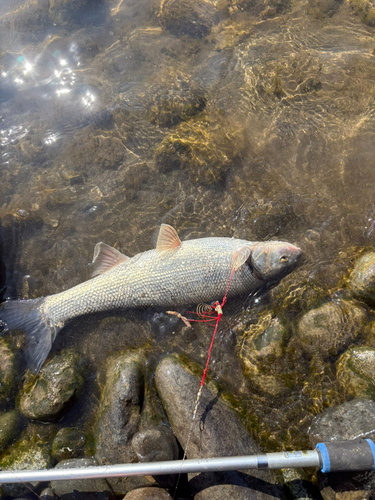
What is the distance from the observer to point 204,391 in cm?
450

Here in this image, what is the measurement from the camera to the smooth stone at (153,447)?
4.07 m

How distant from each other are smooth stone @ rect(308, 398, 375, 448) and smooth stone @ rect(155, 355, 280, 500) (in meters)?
0.89

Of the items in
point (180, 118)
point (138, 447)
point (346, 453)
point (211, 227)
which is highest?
point (180, 118)

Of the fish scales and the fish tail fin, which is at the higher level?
the fish scales

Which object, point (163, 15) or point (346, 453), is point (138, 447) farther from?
point (163, 15)

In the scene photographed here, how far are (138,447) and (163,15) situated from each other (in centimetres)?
1017

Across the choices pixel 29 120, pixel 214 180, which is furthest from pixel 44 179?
pixel 214 180

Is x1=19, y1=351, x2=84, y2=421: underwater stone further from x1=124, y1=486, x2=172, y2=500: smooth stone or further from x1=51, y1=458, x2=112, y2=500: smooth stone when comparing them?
x1=124, y1=486, x2=172, y2=500: smooth stone

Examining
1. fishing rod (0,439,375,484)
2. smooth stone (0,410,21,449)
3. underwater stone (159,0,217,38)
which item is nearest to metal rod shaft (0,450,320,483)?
fishing rod (0,439,375,484)

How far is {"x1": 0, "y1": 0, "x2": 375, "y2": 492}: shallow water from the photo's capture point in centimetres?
534

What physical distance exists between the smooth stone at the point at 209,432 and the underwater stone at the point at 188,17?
8.44 metres

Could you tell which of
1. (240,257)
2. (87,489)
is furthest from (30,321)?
(240,257)

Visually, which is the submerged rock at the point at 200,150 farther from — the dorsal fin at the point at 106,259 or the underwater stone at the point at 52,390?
the underwater stone at the point at 52,390

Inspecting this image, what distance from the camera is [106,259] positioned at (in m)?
5.56
